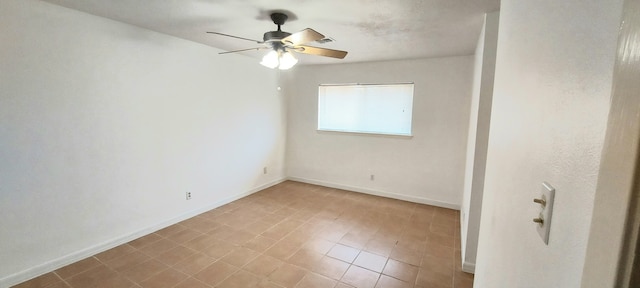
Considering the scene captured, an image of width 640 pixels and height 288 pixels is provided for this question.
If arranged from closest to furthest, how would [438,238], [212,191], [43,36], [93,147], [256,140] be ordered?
[43,36]
[93,147]
[438,238]
[212,191]
[256,140]

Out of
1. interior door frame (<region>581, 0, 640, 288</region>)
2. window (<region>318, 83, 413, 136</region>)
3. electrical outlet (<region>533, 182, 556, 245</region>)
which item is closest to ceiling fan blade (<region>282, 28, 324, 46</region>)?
electrical outlet (<region>533, 182, 556, 245</region>)

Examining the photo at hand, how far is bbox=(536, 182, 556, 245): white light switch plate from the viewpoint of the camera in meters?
0.58

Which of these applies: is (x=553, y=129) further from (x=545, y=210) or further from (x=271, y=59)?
(x=271, y=59)

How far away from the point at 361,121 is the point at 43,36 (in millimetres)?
3888

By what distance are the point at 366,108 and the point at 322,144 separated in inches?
41.6

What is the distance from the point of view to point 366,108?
14.9 feet

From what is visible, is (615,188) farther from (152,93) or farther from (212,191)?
(212,191)

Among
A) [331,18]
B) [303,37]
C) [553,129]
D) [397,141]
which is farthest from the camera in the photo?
[397,141]

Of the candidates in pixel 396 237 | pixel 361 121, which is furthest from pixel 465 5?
pixel 361 121

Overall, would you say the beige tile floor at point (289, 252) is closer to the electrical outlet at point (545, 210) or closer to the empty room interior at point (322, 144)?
the empty room interior at point (322, 144)

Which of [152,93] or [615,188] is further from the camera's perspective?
[152,93]

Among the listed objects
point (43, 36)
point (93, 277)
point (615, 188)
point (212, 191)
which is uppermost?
point (43, 36)

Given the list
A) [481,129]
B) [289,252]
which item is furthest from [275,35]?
[289,252]

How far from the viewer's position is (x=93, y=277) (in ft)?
7.29
